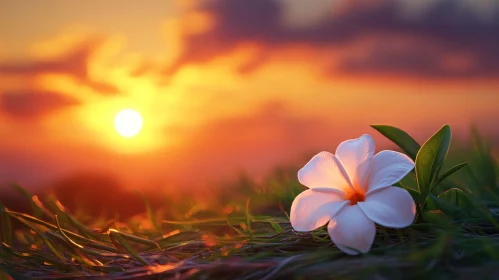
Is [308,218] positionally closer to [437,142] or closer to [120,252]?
[437,142]

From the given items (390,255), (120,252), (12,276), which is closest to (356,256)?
(390,255)

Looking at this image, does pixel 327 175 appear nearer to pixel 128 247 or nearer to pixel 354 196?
pixel 354 196


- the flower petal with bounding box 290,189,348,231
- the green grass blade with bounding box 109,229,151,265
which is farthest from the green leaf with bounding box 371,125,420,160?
the green grass blade with bounding box 109,229,151,265

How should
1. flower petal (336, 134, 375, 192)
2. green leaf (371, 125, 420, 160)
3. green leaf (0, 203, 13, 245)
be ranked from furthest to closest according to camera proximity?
green leaf (0, 203, 13, 245)
green leaf (371, 125, 420, 160)
flower petal (336, 134, 375, 192)

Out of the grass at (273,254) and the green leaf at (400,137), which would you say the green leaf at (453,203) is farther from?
the green leaf at (400,137)

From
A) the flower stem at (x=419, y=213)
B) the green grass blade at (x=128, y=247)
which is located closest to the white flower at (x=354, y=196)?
the flower stem at (x=419, y=213)

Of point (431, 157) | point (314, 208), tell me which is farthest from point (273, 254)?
point (431, 157)

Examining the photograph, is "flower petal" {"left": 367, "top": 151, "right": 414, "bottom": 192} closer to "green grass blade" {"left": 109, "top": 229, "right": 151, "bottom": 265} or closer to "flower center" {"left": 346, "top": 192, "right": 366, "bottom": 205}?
"flower center" {"left": 346, "top": 192, "right": 366, "bottom": 205}

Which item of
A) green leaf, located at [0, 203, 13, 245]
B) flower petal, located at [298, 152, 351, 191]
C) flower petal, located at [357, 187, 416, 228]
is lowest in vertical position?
flower petal, located at [357, 187, 416, 228]
